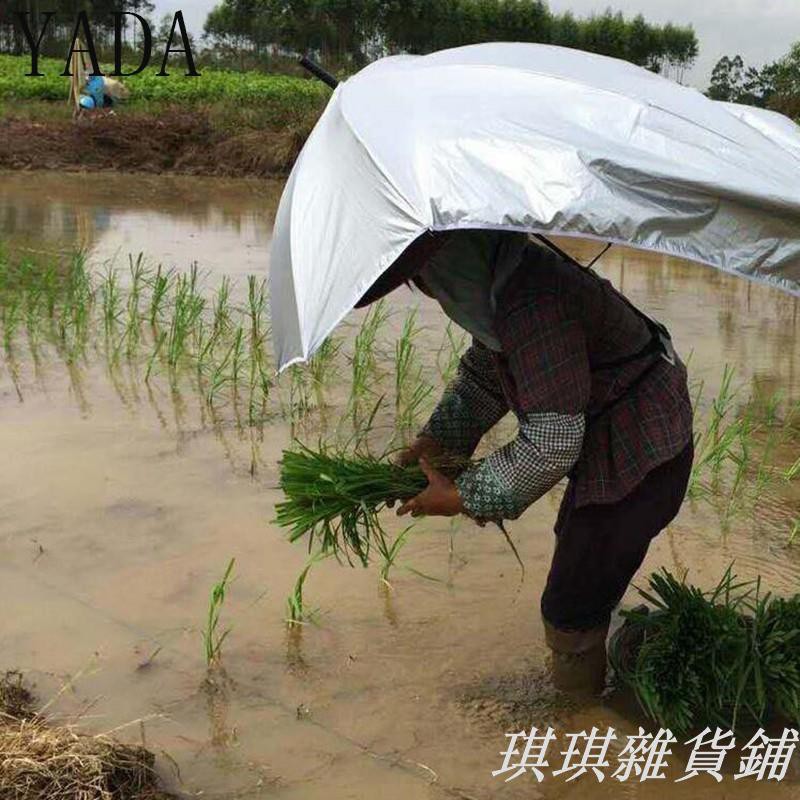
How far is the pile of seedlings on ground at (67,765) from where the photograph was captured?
1805mm

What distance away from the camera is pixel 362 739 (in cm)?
229

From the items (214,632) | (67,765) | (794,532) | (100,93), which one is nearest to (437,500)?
(67,765)

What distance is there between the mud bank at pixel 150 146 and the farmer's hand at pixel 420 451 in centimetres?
1240

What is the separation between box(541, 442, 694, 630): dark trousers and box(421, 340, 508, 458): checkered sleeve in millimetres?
258

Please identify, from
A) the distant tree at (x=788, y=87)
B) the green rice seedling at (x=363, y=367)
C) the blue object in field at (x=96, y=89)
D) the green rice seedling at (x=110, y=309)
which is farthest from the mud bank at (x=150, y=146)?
the green rice seedling at (x=363, y=367)

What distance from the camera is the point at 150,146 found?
1502cm

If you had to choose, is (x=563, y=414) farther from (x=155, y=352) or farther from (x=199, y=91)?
(x=199, y=91)

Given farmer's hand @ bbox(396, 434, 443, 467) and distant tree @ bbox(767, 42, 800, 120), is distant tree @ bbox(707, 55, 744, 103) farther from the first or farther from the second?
farmer's hand @ bbox(396, 434, 443, 467)

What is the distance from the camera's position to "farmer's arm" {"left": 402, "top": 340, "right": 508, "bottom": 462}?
91.7 inches

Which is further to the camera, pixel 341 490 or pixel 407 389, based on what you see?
pixel 407 389

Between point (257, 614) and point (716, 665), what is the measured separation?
3.84 ft

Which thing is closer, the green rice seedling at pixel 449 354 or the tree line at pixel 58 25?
the green rice seedling at pixel 449 354

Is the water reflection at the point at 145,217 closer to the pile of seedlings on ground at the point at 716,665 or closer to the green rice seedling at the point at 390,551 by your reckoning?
the green rice seedling at the point at 390,551

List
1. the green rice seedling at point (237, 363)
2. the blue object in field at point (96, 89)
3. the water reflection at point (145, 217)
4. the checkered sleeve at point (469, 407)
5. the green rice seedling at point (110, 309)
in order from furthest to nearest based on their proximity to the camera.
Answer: the blue object in field at point (96, 89), the water reflection at point (145, 217), the green rice seedling at point (110, 309), the green rice seedling at point (237, 363), the checkered sleeve at point (469, 407)
